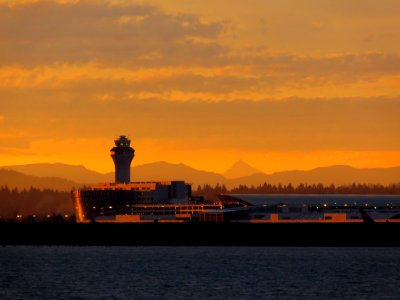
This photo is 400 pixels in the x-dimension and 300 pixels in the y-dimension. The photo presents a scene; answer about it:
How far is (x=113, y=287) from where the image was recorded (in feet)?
580

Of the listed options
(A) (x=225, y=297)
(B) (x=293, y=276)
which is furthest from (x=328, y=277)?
(A) (x=225, y=297)

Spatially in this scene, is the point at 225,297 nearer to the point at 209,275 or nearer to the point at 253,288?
the point at 253,288

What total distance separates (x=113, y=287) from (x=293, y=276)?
2803cm

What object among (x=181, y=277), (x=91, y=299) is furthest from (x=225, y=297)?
(x=181, y=277)

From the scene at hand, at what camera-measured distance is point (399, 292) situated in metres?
169

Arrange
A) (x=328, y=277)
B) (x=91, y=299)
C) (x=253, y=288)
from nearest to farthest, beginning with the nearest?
(x=91, y=299) → (x=253, y=288) → (x=328, y=277)

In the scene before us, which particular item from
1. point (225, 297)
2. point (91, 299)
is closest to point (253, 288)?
point (225, 297)

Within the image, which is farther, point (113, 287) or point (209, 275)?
point (209, 275)

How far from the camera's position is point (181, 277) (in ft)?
627

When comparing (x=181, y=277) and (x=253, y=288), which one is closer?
(x=253, y=288)

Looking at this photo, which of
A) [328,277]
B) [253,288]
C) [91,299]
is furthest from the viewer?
[328,277]

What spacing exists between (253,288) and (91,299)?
2335 centimetres

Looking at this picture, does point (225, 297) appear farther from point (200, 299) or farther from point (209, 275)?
point (209, 275)

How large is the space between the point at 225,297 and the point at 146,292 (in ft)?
37.9
